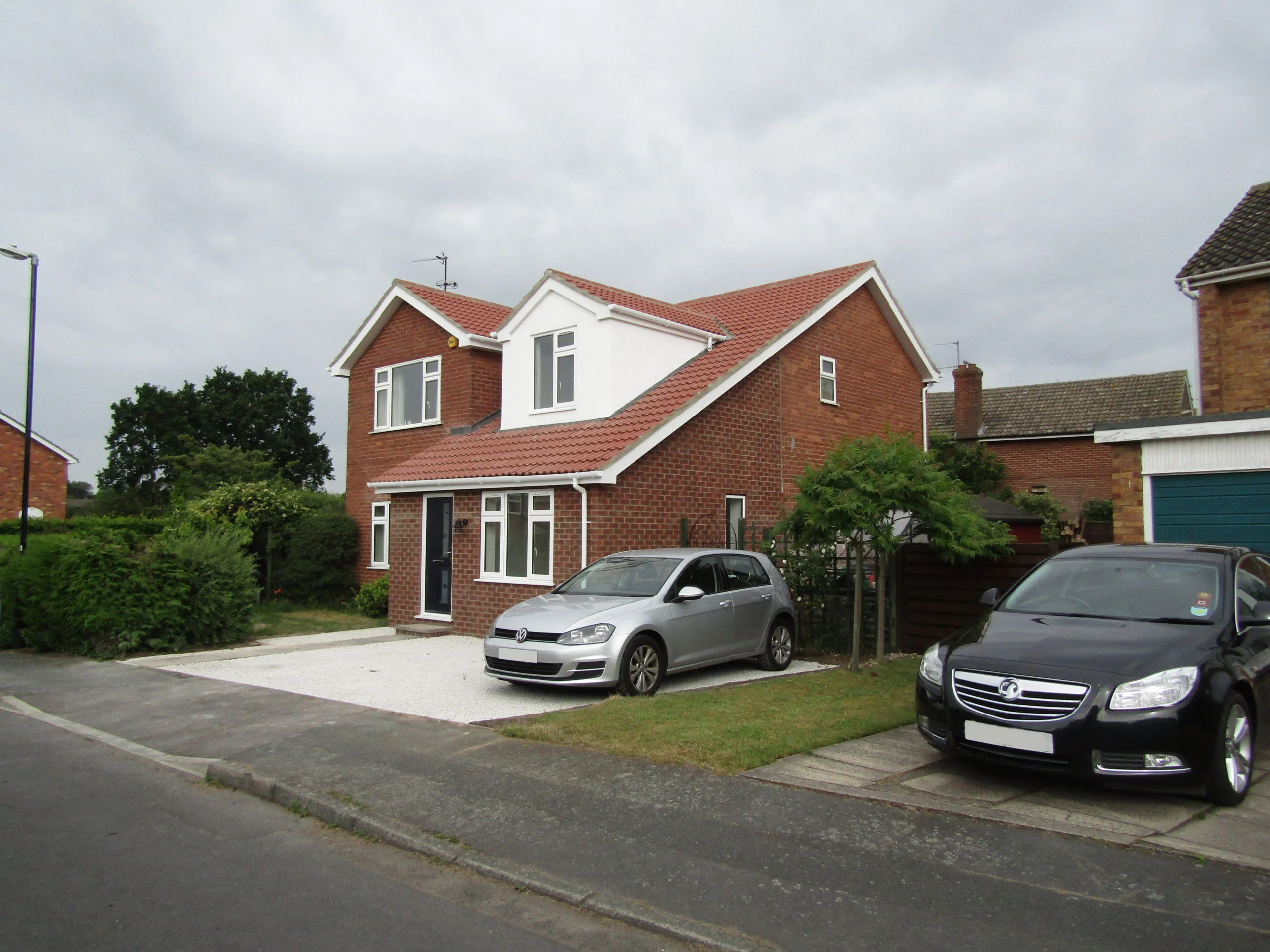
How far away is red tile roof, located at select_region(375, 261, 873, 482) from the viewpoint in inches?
576

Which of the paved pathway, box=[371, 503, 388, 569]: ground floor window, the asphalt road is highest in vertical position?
box=[371, 503, 388, 569]: ground floor window

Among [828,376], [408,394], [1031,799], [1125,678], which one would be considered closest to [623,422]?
[828,376]

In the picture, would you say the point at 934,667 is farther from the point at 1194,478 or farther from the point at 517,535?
the point at 517,535

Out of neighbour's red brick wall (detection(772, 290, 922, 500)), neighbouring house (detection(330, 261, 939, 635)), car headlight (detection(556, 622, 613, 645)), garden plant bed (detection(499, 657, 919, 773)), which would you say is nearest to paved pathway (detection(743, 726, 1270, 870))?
garden plant bed (detection(499, 657, 919, 773))

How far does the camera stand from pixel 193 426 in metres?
57.5

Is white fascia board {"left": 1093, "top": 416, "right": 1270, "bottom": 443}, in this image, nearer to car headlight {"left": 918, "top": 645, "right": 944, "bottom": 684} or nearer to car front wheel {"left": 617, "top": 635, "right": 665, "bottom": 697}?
car headlight {"left": 918, "top": 645, "right": 944, "bottom": 684}

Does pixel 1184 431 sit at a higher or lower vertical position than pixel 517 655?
higher

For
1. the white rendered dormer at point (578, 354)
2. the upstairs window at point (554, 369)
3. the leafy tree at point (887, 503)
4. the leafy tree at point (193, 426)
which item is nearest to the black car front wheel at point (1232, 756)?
the leafy tree at point (887, 503)

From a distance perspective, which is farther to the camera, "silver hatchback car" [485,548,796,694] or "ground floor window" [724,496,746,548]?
"ground floor window" [724,496,746,548]

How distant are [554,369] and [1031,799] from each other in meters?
12.3

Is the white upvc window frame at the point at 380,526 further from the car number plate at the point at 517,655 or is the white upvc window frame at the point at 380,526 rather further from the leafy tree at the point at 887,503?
the leafy tree at the point at 887,503

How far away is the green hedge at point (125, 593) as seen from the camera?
13812mm

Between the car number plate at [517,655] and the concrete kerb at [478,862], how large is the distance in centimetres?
303

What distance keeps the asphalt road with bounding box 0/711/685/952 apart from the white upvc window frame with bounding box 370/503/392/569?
13944mm
